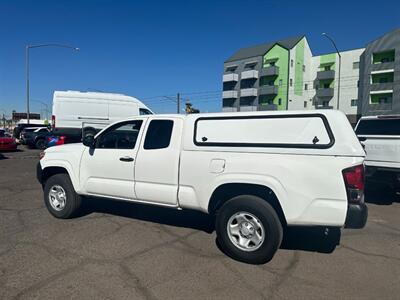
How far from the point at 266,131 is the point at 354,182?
115cm

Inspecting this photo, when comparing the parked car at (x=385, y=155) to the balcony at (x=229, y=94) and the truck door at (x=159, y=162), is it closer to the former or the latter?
the truck door at (x=159, y=162)

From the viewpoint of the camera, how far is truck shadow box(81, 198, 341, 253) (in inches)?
169

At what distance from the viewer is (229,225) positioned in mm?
3805

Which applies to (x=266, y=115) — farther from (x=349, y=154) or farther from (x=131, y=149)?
(x=131, y=149)

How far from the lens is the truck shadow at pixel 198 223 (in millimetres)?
4289

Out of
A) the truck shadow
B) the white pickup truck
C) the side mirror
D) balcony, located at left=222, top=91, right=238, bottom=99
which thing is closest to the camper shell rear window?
the white pickup truck

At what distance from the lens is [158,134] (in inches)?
176

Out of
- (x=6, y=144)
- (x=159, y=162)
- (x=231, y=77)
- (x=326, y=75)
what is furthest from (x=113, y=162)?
(x=231, y=77)

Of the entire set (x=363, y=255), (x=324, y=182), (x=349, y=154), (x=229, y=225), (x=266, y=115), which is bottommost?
(x=363, y=255)

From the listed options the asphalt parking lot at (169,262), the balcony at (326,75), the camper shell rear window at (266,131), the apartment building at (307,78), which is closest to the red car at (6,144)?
the asphalt parking lot at (169,262)

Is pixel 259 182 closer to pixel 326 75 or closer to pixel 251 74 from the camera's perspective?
pixel 326 75

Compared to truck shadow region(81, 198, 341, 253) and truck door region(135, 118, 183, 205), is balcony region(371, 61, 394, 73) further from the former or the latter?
truck door region(135, 118, 183, 205)

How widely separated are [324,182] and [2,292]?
11.7 feet

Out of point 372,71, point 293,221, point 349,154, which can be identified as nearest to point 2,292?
point 293,221
